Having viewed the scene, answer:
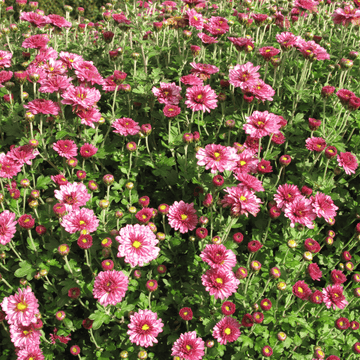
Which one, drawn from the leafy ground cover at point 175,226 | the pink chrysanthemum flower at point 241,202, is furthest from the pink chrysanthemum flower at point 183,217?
the pink chrysanthemum flower at point 241,202

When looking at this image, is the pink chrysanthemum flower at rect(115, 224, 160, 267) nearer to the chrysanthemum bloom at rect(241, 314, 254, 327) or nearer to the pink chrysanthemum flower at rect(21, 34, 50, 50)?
the chrysanthemum bloom at rect(241, 314, 254, 327)

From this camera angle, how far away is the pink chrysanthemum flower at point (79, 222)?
235 cm

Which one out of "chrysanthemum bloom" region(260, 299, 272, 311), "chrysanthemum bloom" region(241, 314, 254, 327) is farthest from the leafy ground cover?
"chrysanthemum bloom" region(260, 299, 272, 311)

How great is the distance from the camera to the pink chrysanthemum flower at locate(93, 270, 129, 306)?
84.7 inches

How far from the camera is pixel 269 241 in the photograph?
281 centimetres

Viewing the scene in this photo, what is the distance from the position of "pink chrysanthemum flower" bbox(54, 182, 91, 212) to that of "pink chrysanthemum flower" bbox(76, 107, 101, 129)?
614 mm

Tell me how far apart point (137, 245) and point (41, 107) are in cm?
161

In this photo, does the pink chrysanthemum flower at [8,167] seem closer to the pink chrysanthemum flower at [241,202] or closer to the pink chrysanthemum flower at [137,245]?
the pink chrysanthemum flower at [137,245]

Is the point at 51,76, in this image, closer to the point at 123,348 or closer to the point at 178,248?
the point at 178,248

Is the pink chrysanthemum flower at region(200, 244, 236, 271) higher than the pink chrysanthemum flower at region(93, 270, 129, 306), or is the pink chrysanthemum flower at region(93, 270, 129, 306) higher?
the pink chrysanthemum flower at region(200, 244, 236, 271)

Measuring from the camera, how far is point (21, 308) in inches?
91.0

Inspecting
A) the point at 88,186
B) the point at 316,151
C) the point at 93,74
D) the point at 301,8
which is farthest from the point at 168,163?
the point at 301,8

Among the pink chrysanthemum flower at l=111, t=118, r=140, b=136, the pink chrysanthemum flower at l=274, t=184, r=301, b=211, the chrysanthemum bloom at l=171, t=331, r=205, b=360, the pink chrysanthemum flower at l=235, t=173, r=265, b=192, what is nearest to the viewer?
the chrysanthemum bloom at l=171, t=331, r=205, b=360

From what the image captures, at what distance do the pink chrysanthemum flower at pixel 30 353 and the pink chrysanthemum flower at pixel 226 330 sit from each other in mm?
1402
